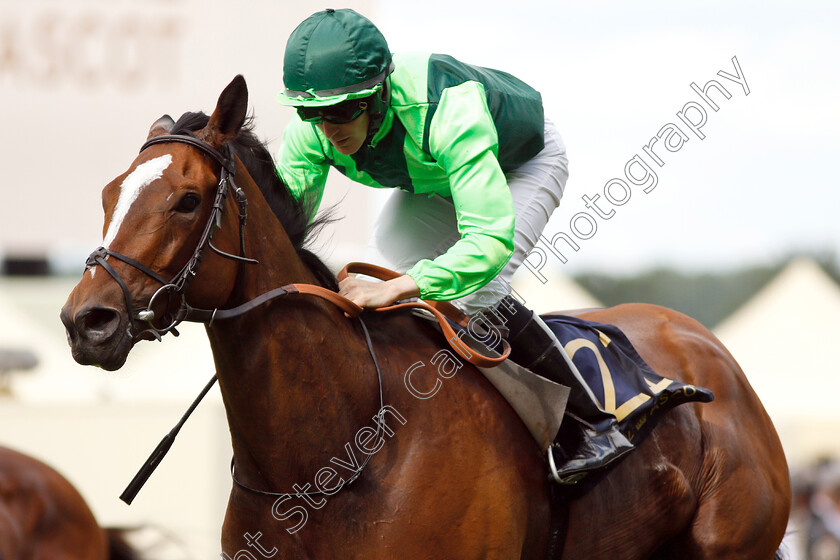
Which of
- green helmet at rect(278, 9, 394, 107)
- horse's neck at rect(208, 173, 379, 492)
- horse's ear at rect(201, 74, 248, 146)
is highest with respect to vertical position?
green helmet at rect(278, 9, 394, 107)

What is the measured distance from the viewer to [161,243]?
2475mm

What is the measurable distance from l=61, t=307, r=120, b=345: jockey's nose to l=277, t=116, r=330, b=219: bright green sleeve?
1.24m

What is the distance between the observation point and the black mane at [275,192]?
2.83 meters

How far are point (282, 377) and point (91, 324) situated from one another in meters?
0.60

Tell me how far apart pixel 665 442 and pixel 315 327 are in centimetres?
161

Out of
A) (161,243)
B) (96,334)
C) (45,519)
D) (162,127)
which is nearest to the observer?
(96,334)

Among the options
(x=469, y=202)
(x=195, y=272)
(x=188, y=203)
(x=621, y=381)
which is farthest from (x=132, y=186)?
(x=621, y=381)

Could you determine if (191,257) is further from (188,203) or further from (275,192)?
(275,192)

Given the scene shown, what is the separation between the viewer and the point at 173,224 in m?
2.50

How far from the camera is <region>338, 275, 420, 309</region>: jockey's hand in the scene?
2.85 metres

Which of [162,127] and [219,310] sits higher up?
[162,127]

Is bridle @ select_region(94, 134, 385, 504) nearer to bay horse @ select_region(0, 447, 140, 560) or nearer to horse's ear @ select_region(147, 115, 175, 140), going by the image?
horse's ear @ select_region(147, 115, 175, 140)

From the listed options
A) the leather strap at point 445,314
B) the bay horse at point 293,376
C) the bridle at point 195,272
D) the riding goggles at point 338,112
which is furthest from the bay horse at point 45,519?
the riding goggles at point 338,112

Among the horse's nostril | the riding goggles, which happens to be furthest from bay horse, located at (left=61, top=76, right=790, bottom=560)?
the riding goggles
